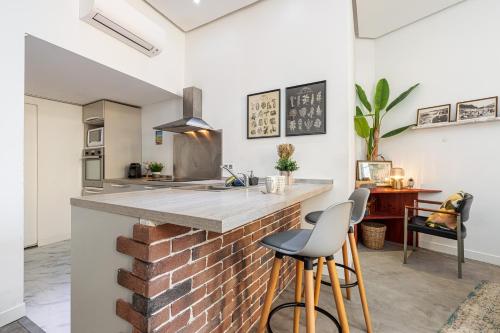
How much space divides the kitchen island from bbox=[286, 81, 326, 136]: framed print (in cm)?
126

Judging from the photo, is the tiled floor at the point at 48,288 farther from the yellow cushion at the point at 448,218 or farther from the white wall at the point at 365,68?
the white wall at the point at 365,68

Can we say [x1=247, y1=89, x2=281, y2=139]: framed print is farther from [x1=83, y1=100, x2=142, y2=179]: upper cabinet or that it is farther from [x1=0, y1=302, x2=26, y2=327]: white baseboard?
[x1=0, y1=302, x2=26, y2=327]: white baseboard

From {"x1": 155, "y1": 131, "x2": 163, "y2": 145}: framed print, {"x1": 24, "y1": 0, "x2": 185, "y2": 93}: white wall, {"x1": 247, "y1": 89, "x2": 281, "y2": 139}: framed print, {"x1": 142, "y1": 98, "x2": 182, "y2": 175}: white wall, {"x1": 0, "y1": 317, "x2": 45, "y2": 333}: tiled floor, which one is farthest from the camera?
{"x1": 155, "y1": 131, "x2": 163, "y2": 145}: framed print

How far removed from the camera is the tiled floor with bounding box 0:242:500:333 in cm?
165

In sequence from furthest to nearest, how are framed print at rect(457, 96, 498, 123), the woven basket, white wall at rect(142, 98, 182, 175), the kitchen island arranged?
white wall at rect(142, 98, 182, 175) < the woven basket < framed print at rect(457, 96, 498, 123) < the kitchen island

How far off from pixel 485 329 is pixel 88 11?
4009 mm

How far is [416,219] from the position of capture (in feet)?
9.12

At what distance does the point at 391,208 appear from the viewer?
132 inches

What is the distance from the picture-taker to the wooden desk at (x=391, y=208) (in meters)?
3.12

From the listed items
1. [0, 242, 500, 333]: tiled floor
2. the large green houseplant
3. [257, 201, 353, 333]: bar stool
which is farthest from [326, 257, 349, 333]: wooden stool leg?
the large green houseplant

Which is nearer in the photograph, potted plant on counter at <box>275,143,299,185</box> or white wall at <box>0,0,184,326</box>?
white wall at <box>0,0,184,326</box>

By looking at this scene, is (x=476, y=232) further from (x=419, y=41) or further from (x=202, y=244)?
(x=202, y=244)

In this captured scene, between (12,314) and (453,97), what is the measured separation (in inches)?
193

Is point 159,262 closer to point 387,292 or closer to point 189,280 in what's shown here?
point 189,280
